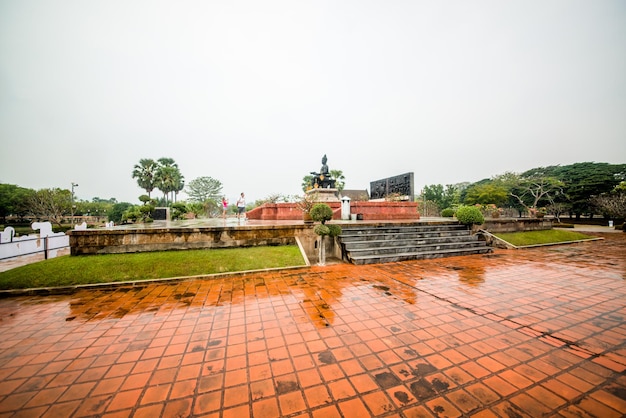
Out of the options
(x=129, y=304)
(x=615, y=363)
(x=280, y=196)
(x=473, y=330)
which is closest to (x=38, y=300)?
(x=129, y=304)

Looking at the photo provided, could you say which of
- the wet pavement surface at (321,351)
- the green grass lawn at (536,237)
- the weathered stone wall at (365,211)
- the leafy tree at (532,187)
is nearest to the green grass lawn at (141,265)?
the wet pavement surface at (321,351)

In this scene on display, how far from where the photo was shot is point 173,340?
3.08 m

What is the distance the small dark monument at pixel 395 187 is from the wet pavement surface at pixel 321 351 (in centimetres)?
1126

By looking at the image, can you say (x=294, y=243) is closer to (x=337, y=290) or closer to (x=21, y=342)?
(x=337, y=290)

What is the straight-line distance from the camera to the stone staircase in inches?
294

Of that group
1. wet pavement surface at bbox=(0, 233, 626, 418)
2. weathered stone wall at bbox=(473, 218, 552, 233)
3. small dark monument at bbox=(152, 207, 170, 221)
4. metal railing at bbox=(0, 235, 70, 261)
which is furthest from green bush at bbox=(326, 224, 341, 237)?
small dark monument at bbox=(152, 207, 170, 221)

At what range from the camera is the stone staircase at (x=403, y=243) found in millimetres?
7457

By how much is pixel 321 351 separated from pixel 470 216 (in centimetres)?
941

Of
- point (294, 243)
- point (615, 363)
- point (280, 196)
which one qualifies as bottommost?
point (615, 363)

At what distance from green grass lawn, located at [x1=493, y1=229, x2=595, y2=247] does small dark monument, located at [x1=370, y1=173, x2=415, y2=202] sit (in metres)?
5.87

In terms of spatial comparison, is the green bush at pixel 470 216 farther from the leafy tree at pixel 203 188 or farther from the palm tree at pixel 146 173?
the leafy tree at pixel 203 188

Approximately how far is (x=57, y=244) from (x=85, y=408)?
1382 cm

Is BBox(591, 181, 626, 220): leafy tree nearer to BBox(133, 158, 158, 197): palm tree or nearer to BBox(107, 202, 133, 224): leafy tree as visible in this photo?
BBox(133, 158, 158, 197): palm tree

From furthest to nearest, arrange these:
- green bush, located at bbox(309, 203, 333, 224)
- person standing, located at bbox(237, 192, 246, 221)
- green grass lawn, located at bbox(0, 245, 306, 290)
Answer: person standing, located at bbox(237, 192, 246, 221) < green bush, located at bbox(309, 203, 333, 224) < green grass lawn, located at bbox(0, 245, 306, 290)
